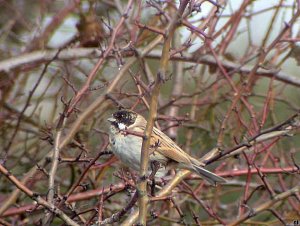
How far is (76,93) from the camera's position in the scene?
11.9 feet

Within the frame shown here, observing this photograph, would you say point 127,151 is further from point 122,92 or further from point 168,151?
point 122,92

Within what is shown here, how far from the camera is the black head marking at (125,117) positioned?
396 cm

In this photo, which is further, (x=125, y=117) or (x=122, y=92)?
(x=122, y=92)

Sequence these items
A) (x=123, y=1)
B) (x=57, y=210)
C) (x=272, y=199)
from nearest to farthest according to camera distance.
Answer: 1. (x=57, y=210)
2. (x=272, y=199)
3. (x=123, y=1)

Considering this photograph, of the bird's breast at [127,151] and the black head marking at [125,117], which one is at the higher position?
the black head marking at [125,117]

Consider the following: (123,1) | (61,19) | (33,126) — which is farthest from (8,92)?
(123,1)

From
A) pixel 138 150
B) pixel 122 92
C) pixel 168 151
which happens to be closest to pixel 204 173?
pixel 168 151

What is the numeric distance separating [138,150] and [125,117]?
0.79 ft

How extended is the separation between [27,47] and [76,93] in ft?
7.08

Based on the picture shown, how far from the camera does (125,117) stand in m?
3.95

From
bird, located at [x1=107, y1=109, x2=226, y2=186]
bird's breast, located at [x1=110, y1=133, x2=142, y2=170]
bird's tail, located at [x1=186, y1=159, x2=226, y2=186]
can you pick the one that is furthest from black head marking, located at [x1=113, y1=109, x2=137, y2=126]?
bird's tail, located at [x1=186, y1=159, x2=226, y2=186]

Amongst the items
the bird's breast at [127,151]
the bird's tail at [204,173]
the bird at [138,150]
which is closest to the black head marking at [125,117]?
the bird at [138,150]

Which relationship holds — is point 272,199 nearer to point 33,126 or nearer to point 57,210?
point 57,210

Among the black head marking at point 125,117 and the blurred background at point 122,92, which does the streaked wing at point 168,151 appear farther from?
the blurred background at point 122,92
